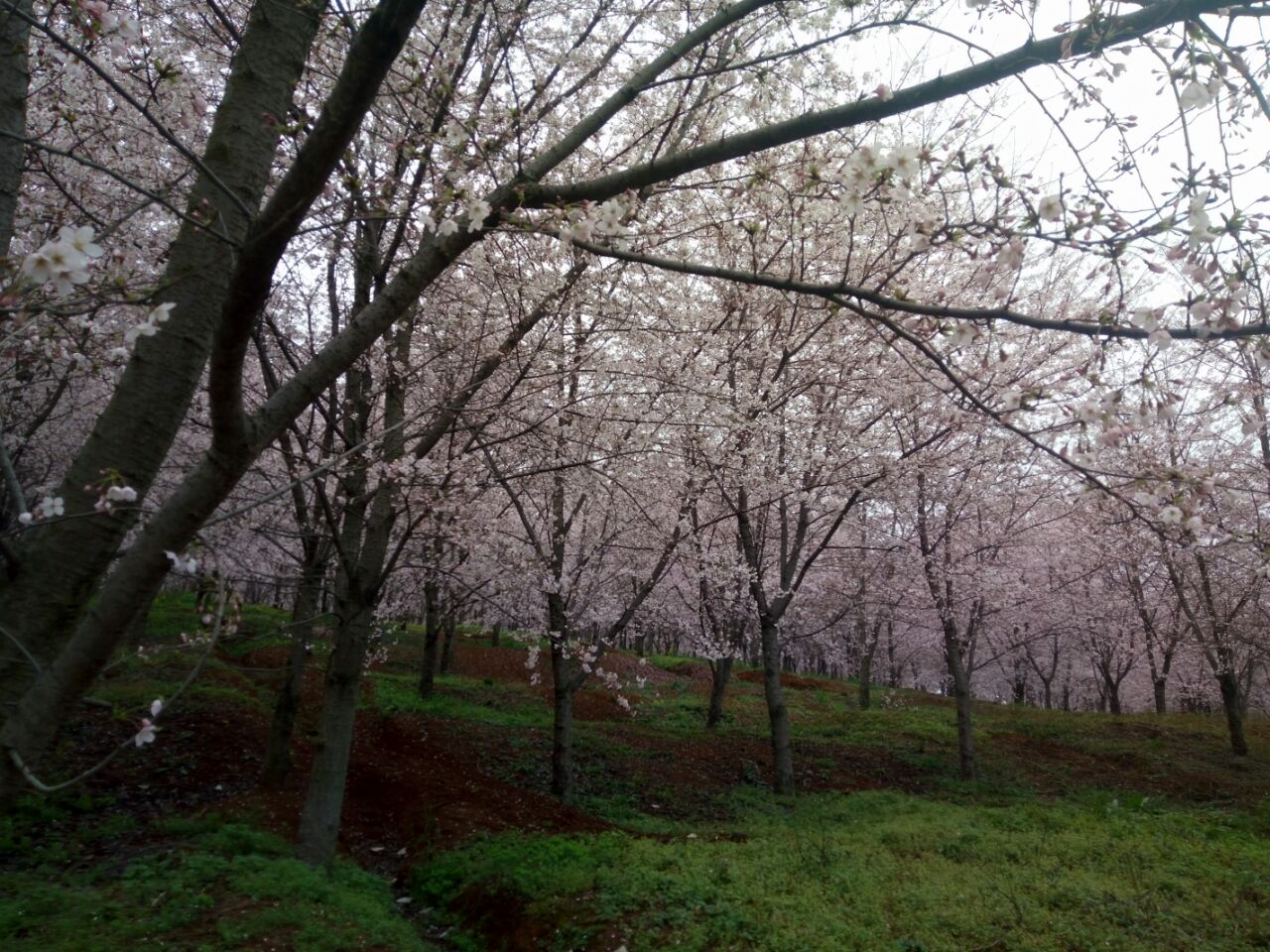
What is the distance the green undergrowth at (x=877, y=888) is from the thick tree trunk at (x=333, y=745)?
3.50ft

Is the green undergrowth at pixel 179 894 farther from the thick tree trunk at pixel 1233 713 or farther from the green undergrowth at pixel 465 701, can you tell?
the thick tree trunk at pixel 1233 713

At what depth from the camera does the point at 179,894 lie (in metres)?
5.16

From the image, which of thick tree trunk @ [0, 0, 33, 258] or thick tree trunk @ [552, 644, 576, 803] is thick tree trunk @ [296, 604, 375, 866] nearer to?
thick tree trunk @ [552, 644, 576, 803]

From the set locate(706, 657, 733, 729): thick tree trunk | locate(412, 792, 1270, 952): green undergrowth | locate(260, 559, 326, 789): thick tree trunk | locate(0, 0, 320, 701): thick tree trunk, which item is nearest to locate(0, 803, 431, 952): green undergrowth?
locate(412, 792, 1270, 952): green undergrowth

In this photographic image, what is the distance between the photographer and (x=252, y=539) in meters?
21.7

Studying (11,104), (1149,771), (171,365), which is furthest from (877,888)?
(1149,771)

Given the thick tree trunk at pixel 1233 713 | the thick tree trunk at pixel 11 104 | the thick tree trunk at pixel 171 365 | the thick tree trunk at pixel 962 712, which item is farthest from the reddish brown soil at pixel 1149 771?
the thick tree trunk at pixel 11 104

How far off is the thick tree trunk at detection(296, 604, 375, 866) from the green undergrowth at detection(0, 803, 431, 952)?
0.87 feet

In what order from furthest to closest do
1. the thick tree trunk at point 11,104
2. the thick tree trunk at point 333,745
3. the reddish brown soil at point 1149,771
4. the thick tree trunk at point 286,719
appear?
the reddish brown soil at point 1149,771
the thick tree trunk at point 286,719
the thick tree trunk at point 333,745
the thick tree trunk at point 11,104

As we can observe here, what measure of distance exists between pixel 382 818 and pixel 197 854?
10.2ft

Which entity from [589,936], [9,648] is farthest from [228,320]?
[589,936]

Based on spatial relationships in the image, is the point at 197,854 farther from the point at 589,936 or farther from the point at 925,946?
the point at 925,946

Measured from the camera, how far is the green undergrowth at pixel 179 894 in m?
4.54

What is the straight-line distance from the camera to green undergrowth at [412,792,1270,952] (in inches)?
201
